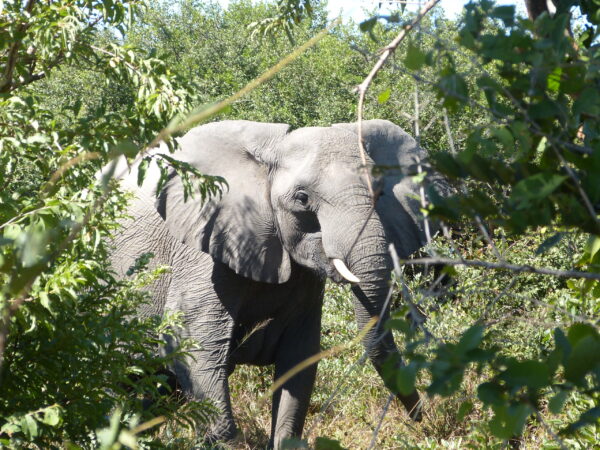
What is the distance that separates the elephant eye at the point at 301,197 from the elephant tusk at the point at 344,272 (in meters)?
0.44

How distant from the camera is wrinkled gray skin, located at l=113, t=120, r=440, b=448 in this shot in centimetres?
460

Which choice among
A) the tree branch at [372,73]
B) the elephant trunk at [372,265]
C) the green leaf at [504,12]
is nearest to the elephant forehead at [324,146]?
the elephant trunk at [372,265]

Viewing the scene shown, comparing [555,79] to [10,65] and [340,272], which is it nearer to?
[10,65]

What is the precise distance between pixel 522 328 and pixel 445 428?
98cm

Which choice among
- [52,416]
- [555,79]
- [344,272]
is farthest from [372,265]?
[555,79]

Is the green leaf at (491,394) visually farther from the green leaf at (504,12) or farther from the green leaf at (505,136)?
the green leaf at (504,12)

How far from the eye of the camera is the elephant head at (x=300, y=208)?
439 centimetres

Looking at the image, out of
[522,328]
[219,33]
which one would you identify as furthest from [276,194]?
[219,33]

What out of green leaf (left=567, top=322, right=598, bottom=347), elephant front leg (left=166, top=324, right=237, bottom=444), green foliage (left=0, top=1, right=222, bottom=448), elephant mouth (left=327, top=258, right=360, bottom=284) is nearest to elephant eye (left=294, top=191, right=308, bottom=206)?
elephant mouth (left=327, top=258, right=360, bottom=284)

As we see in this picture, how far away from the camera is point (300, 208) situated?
182 inches

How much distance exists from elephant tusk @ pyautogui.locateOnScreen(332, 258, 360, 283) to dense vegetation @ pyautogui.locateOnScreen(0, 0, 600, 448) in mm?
856

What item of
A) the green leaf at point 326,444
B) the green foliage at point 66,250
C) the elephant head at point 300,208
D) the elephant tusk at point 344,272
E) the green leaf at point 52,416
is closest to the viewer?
the green leaf at point 326,444

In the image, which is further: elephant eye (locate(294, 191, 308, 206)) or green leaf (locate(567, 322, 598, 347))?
elephant eye (locate(294, 191, 308, 206))

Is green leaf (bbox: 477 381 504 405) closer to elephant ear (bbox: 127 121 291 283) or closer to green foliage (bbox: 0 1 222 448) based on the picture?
green foliage (bbox: 0 1 222 448)
